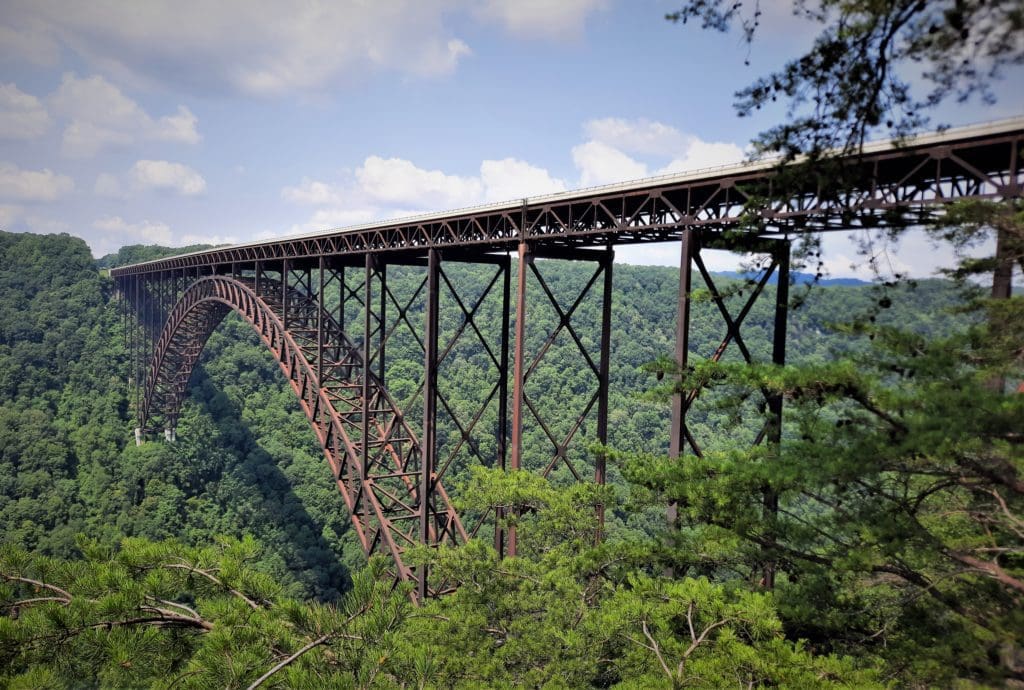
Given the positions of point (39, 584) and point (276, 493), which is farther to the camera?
point (276, 493)

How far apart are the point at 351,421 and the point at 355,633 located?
15.7 meters

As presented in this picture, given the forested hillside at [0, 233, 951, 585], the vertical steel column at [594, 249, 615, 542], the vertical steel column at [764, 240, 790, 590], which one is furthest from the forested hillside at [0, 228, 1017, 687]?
the vertical steel column at [594, 249, 615, 542]

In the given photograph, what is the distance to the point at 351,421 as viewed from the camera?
66.1 feet

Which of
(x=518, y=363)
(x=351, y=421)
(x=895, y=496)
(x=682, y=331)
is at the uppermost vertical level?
(x=682, y=331)

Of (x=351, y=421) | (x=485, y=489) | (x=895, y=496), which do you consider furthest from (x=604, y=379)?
(x=351, y=421)

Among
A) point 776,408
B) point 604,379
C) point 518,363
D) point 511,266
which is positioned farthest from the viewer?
point 511,266

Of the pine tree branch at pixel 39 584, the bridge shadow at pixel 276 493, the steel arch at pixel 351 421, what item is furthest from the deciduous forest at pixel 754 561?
the bridge shadow at pixel 276 493

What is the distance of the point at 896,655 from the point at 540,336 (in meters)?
51.2

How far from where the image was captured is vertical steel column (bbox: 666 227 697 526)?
7.76 meters

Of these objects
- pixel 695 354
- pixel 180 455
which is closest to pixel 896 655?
pixel 180 455

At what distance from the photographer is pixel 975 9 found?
122 inches

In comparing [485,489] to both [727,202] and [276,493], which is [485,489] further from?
[276,493]

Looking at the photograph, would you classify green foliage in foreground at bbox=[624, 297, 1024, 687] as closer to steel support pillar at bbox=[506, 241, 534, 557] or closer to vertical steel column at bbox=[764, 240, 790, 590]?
vertical steel column at bbox=[764, 240, 790, 590]

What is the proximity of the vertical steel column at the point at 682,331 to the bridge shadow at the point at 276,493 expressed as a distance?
2371 cm
